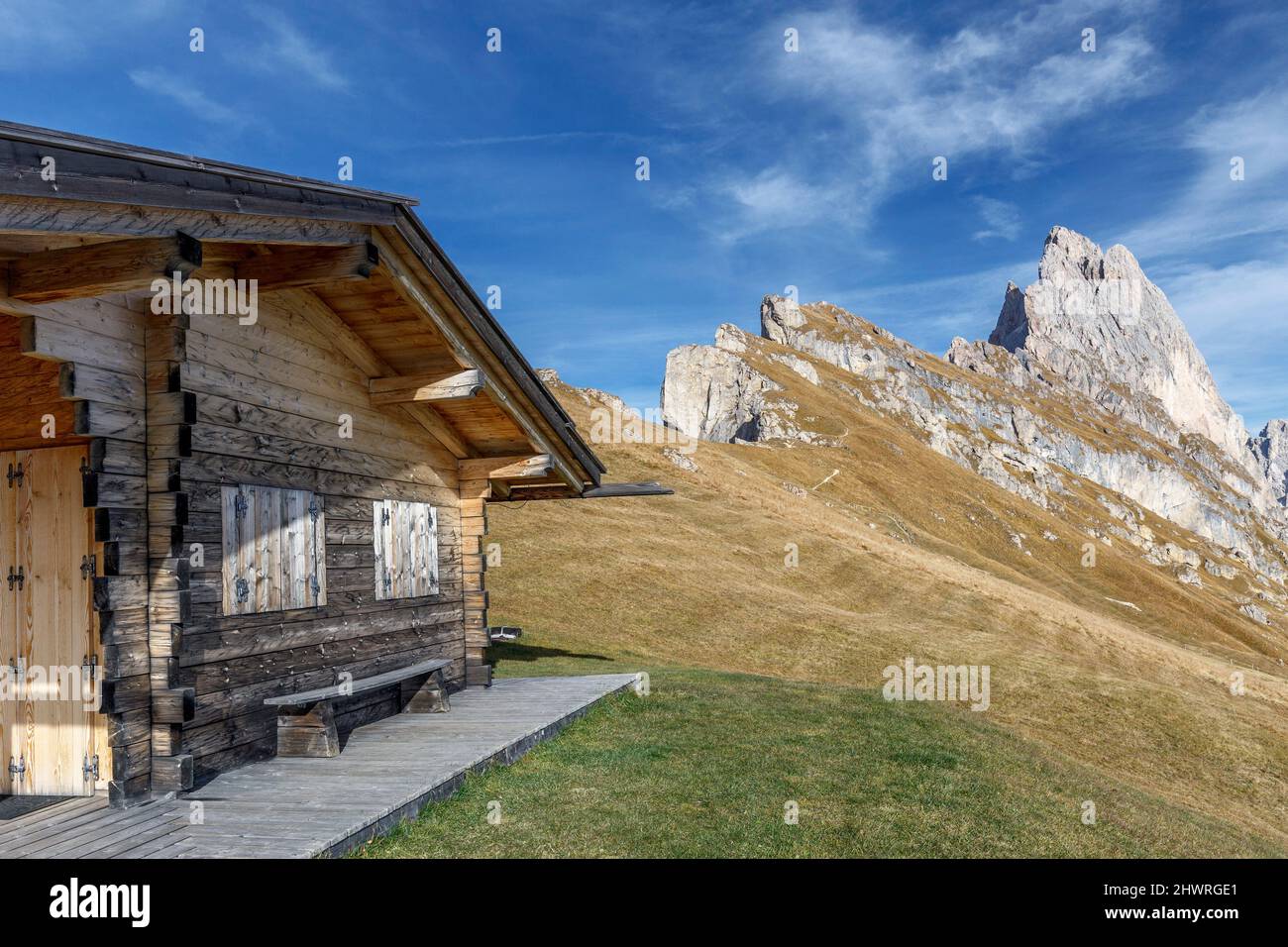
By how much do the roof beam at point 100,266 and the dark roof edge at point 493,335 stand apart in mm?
3277

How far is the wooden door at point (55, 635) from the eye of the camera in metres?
8.11

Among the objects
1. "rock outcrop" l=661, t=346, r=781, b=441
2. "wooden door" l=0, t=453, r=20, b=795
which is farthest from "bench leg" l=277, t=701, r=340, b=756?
"rock outcrop" l=661, t=346, r=781, b=441

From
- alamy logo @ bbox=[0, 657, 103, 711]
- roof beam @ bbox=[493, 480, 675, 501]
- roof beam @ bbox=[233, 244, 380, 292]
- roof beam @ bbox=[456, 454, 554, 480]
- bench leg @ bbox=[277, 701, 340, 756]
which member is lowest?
bench leg @ bbox=[277, 701, 340, 756]

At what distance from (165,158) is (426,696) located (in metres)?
8.12

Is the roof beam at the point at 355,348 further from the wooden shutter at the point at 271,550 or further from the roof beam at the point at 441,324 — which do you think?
the wooden shutter at the point at 271,550

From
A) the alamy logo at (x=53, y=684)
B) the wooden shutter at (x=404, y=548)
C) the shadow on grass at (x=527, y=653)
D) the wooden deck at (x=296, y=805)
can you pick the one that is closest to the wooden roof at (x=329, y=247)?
the wooden shutter at (x=404, y=548)

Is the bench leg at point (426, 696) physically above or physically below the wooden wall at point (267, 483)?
below

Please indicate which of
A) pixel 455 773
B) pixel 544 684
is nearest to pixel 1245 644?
pixel 544 684

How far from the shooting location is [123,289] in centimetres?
673

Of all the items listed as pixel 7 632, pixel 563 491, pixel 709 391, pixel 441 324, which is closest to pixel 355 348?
pixel 441 324

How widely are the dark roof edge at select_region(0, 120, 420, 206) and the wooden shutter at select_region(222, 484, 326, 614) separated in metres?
3.18

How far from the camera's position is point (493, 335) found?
38.9ft

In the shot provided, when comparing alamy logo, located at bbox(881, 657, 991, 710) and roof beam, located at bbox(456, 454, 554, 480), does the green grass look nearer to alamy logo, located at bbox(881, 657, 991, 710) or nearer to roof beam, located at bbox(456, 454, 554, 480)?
roof beam, located at bbox(456, 454, 554, 480)
